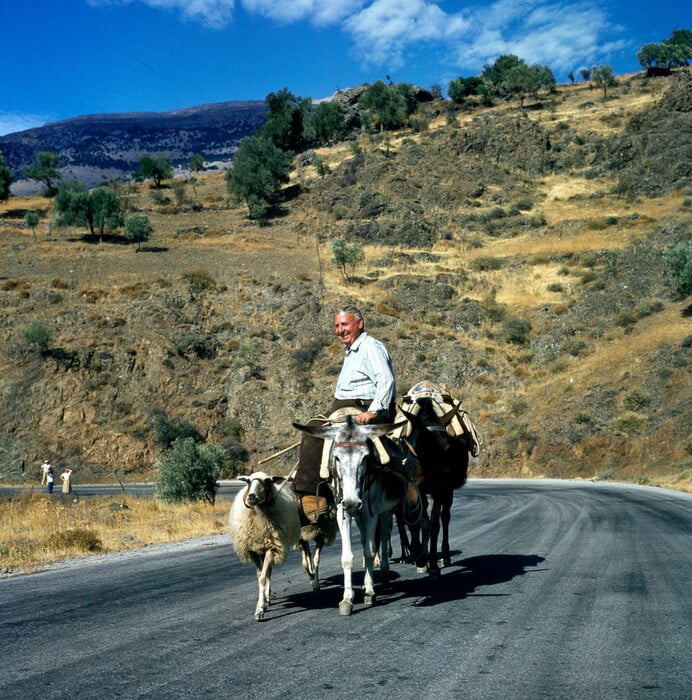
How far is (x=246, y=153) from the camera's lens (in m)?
100

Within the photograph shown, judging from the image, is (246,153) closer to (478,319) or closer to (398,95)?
(398,95)

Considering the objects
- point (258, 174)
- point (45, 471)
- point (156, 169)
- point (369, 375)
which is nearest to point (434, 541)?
point (369, 375)

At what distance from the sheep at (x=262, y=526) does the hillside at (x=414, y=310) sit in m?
28.5

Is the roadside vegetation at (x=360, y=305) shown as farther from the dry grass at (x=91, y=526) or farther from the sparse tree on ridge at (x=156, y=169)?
the sparse tree on ridge at (x=156, y=169)

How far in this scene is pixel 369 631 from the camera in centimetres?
645

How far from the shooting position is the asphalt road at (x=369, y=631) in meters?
4.93

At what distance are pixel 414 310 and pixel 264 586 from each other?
54367 mm

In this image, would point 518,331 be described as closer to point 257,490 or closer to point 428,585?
point 428,585

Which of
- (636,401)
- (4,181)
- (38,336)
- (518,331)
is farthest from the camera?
(4,181)

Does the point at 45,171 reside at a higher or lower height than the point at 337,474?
higher

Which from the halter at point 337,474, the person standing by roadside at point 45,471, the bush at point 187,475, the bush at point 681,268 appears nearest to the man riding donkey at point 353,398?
the halter at point 337,474

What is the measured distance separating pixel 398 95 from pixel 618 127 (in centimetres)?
4001

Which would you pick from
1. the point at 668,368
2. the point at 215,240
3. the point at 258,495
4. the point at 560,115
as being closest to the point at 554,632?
the point at 258,495

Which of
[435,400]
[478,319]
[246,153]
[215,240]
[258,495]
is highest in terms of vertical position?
[246,153]
